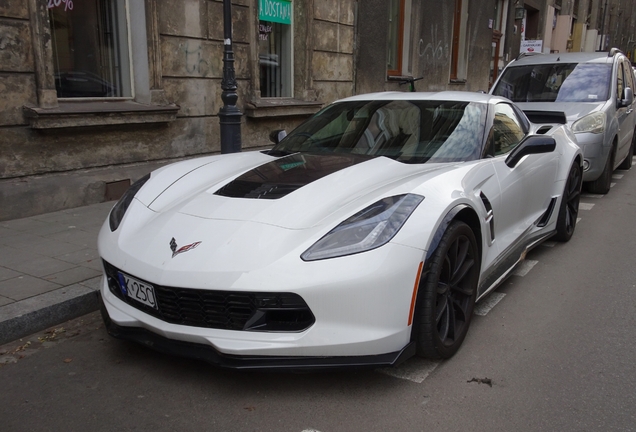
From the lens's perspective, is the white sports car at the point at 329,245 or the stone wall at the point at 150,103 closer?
the white sports car at the point at 329,245

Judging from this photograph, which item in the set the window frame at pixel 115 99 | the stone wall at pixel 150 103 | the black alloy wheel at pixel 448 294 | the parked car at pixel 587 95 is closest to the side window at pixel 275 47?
the stone wall at pixel 150 103

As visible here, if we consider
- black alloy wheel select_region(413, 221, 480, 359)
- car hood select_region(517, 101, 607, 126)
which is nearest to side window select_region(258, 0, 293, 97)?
car hood select_region(517, 101, 607, 126)

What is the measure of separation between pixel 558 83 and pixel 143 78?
5584mm

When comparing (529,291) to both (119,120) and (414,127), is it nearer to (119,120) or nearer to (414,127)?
(414,127)

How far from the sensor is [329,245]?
2604 millimetres

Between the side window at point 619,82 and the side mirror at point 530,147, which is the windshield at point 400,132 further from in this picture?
the side window at point 619,82

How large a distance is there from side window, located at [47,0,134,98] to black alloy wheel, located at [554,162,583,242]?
535 cm

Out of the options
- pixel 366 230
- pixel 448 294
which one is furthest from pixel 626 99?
pixel 366 230

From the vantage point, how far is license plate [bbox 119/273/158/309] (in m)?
2.72

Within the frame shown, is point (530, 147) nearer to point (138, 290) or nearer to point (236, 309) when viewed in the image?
point (236, 309)

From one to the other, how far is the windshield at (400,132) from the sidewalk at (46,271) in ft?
5.53

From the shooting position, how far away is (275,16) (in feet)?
31.2

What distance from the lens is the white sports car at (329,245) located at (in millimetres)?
2529

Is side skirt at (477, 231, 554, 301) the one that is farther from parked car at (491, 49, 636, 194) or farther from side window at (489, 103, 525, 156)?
parked car at (491, 49, 636, 194)
